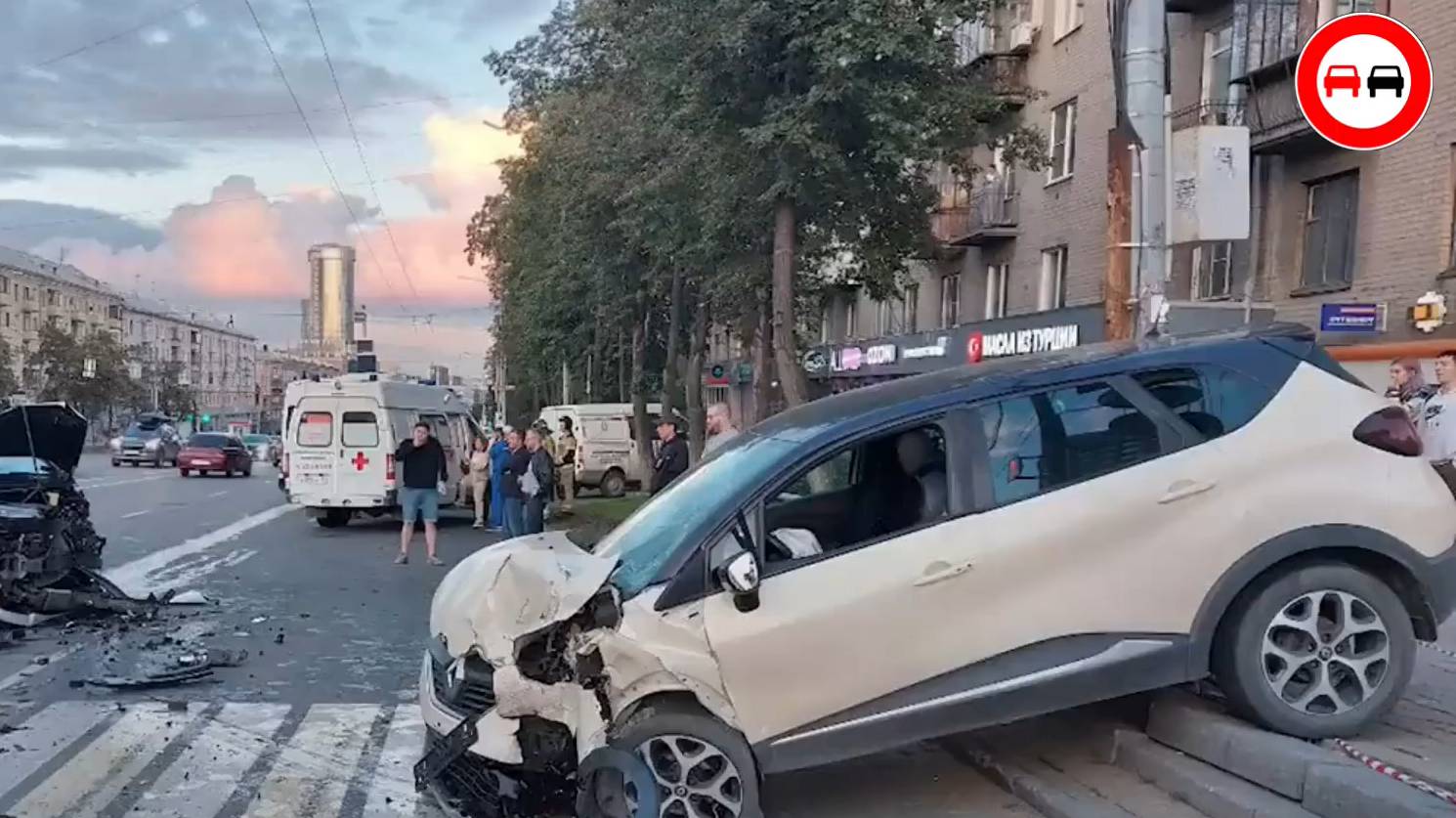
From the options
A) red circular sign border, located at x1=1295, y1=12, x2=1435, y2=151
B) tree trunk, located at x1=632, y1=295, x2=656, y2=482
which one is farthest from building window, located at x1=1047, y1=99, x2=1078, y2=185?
red circular sign border, located at x1=1295, y1=12, x2=1435, y2=151

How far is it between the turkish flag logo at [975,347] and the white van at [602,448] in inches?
301

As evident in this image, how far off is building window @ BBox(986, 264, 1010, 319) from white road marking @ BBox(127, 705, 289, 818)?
2276 cm

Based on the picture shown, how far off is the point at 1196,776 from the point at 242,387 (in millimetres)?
168265

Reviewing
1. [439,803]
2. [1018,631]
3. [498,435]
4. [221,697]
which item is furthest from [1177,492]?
[498,435]

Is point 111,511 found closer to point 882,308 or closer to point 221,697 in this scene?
point 221,697

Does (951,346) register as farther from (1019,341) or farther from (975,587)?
(975,587)

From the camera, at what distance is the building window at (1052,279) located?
2545cm

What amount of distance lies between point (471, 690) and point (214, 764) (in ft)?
6.22

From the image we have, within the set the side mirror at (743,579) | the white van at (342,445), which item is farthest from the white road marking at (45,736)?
the white van at (342,445)

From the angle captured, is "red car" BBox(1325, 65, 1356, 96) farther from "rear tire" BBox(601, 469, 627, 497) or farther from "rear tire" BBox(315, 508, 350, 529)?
"rear tire" BBox(601, 469, 627, 497)

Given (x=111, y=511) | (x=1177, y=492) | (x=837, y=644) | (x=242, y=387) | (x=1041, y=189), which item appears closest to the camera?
(x=837, y=644)

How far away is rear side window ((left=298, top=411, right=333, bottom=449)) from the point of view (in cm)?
2019

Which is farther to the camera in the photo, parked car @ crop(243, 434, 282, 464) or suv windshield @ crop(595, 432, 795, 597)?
parked car @ crop(243, 434, 282, 464)

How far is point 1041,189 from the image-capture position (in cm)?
2597
